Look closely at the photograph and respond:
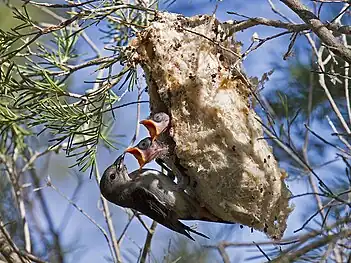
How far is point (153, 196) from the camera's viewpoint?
5.31 ft

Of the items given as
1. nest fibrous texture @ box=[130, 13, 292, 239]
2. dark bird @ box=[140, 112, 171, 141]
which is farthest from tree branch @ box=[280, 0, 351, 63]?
dark bird @ box=[140, 112, 171, 141]

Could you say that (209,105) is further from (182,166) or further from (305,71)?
(305,71)

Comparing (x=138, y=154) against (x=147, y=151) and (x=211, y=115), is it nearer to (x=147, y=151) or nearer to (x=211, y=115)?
(x=147, y=151)

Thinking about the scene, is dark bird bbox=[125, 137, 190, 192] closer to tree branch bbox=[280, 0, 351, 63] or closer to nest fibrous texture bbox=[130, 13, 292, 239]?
nest fibrous texture bbox=[130, 13, 292, 239]

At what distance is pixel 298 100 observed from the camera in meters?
3.12

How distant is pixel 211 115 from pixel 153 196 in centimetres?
24

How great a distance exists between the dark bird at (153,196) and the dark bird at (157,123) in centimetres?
15

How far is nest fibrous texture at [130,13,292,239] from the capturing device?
1.54 meters

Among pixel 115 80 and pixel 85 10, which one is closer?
pixel 85 10

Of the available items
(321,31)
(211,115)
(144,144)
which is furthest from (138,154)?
(321,31)

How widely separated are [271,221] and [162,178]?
274 millimetres

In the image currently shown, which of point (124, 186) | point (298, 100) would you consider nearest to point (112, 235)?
point (124, 186)

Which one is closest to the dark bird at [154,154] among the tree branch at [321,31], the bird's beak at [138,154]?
the bird's beak at [138,154]

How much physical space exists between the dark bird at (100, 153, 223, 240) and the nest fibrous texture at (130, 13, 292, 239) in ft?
0.16
